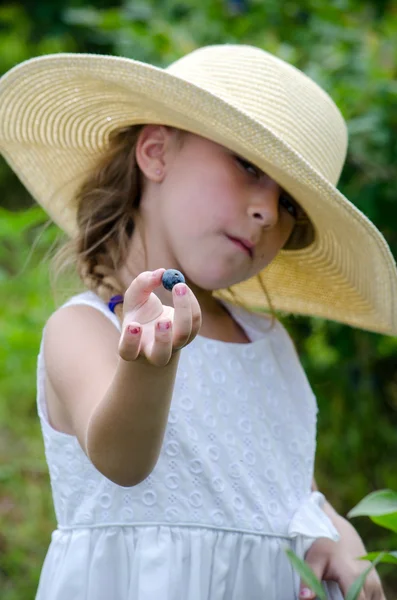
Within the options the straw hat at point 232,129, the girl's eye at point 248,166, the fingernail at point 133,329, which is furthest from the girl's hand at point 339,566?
the fingernail at point 133,329

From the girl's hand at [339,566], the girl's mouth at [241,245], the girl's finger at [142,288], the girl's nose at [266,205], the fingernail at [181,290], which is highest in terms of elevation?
the fingernail at [181,290]

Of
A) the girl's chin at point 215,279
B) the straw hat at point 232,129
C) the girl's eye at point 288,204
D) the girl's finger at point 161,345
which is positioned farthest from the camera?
the girl's eye at point 288,204

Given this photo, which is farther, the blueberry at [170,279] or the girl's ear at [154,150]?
the girl's ear at [154,150]

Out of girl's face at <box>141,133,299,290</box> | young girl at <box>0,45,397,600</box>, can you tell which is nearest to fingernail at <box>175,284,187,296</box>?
young girl at <box>0,45,397,600</box>

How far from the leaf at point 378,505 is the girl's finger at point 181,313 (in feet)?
1.10

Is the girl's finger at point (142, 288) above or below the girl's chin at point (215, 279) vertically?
above

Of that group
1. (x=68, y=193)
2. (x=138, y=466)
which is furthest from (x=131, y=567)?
(x=68, y=193)

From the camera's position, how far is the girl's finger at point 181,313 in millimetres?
1158

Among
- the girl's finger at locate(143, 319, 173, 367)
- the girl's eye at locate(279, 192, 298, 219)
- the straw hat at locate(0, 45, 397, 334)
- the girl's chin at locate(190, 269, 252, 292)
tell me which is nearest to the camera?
the girl's finger at locate(143, 319, 173, 367)

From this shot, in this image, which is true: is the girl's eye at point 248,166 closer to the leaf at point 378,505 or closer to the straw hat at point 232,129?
the straw hat at point 232,129

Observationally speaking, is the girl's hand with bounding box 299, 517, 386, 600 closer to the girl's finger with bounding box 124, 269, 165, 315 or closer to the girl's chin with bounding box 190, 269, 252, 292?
the girl's chin with bounding box 190, 269, 252, 292

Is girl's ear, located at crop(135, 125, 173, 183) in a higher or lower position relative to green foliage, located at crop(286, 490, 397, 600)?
higher

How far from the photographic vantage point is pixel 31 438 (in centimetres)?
354

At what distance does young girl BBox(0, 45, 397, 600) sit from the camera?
62.1 inches
